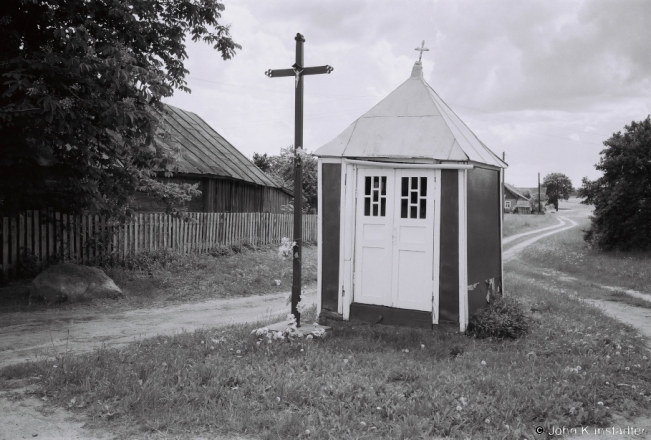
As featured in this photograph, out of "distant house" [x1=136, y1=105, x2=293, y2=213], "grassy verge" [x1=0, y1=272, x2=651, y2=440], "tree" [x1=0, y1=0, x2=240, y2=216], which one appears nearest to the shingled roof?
"distant house" [x1=136, y1=105, x2=293, y2=213]

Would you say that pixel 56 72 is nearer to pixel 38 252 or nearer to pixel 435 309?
pixel 38 252

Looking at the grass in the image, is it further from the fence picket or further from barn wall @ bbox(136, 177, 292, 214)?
barn wall @ bbox(136, 177, 292, 214)

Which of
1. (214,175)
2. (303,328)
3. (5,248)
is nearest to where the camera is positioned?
(303,328)

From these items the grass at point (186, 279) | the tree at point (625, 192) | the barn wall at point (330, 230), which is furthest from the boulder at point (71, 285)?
the tree at point (625, 192)

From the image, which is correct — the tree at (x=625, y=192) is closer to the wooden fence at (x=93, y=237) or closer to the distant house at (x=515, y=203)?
the wooden fence at (x=93, y=237)

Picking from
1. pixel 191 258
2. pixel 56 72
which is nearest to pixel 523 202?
pixel 191 258

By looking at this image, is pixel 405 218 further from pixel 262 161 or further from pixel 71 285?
pixel 262 161

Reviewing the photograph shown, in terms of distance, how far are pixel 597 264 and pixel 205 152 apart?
49.8 feet

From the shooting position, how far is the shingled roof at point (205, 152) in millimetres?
19188

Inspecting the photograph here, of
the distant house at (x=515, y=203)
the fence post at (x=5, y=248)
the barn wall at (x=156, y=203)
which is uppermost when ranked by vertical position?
the distant house at (x=515, y=203)

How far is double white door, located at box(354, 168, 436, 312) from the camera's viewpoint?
8.26m

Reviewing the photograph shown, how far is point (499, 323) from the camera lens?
808 centimetres

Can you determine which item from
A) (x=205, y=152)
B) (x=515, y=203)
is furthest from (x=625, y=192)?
(x=515, y=203)

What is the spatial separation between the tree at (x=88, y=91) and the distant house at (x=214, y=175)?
516cm
